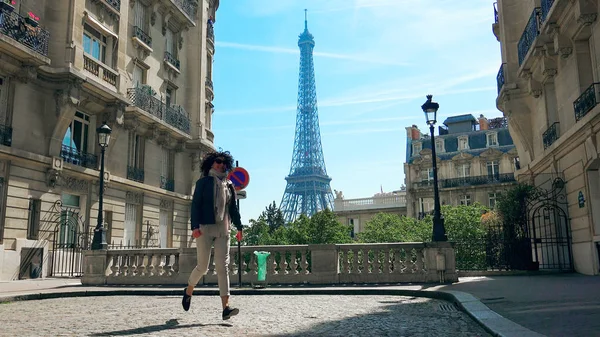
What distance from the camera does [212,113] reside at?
3212 centimetres

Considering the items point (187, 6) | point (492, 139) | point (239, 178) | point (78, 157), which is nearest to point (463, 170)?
point (492, 139)

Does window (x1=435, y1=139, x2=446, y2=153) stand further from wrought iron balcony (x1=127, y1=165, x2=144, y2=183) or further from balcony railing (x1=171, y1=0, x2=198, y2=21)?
wrought iron balcony (x1=127, y1=165, x2=144, y2=183)

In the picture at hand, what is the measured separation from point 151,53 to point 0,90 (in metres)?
9.40

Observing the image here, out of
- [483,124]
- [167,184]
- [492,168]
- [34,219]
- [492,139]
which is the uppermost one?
[483,124]

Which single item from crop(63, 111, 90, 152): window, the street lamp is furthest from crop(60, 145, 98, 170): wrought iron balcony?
the street lamp

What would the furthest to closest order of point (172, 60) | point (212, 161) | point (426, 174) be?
1. point (426, 174)
2. point (172, 60)
3. point (212, 161)

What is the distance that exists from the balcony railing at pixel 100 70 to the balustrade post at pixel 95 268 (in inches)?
345

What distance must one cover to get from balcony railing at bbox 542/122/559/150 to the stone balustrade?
7090 mm

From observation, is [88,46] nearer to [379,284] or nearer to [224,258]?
[379,284]

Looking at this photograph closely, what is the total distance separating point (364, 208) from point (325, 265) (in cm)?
4779

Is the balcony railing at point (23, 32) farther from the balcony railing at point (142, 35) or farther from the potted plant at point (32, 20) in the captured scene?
the balcony railing at point (142, 35)

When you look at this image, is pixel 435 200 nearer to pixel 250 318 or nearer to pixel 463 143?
pixel 250 318

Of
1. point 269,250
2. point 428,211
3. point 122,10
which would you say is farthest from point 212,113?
point 428,211

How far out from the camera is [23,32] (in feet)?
53.1
